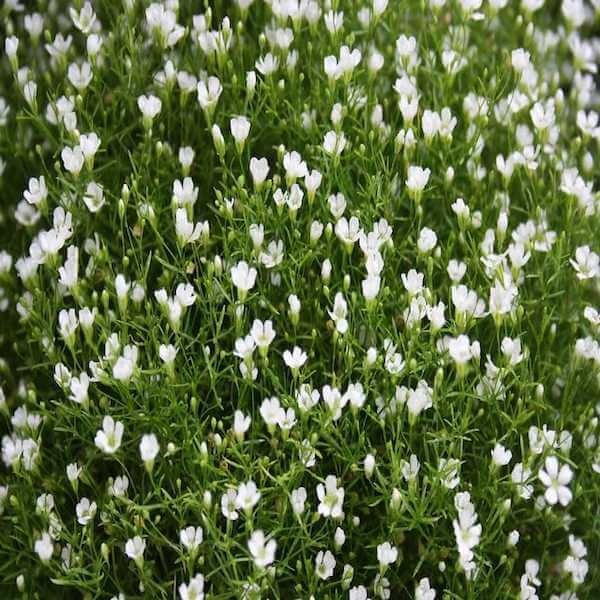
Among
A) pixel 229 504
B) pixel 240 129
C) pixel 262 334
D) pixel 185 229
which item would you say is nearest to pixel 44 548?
pixel 229 504

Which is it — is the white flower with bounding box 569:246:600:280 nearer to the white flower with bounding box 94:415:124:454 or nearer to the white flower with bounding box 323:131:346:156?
the white flower with bounding box 323:131:346:156

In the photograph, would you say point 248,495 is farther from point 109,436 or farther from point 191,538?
point 109,436

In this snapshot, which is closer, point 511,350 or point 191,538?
point 191,538

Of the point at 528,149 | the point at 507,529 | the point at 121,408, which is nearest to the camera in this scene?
the point at 121,408

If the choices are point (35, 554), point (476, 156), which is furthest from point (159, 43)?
point (35, 554)

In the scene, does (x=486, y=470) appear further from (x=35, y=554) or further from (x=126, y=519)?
(x=35, y=554)

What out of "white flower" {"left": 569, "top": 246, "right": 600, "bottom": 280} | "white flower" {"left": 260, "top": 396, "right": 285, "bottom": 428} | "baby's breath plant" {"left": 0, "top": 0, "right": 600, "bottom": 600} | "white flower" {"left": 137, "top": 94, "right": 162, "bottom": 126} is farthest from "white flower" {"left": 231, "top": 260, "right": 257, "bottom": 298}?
"white flower" {"left": 569, "top": 246, "right": 600, "bottom": 280}
